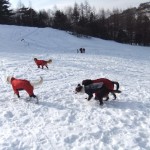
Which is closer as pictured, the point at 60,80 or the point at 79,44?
the point at 60,80

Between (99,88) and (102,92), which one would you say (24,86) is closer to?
(99,88)

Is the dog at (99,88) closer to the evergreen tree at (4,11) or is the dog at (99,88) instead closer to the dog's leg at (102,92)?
the dog's leg at (102,92)

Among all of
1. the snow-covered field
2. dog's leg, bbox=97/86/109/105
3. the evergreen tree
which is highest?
the evergreen tree

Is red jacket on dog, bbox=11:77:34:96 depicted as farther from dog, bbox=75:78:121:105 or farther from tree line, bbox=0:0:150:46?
tree line, bbox=0:0:150:46

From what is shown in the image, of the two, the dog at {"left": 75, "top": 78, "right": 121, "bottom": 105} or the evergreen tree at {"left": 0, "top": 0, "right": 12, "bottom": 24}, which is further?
the evergreen tree at {"left": 0, "top": 0, "right": 12, "bottom": 24}

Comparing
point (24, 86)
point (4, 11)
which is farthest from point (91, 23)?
point (24, 86)

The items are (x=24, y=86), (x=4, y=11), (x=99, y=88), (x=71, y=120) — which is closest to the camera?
(x=71, y=120)

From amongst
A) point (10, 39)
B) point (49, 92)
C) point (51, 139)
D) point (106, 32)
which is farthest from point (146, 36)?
point (51, 139)

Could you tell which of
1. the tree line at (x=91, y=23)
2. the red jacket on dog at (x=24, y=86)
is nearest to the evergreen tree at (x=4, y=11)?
the tree line at (x=91, y=23)

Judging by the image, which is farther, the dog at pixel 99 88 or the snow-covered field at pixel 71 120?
the dog at pixel 99 88

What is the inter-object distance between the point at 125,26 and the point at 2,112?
75565mm

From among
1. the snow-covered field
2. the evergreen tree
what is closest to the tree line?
the evergreen tree

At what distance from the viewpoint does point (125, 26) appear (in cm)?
8288

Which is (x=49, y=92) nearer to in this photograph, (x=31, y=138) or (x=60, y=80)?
(x=60, y=80)
